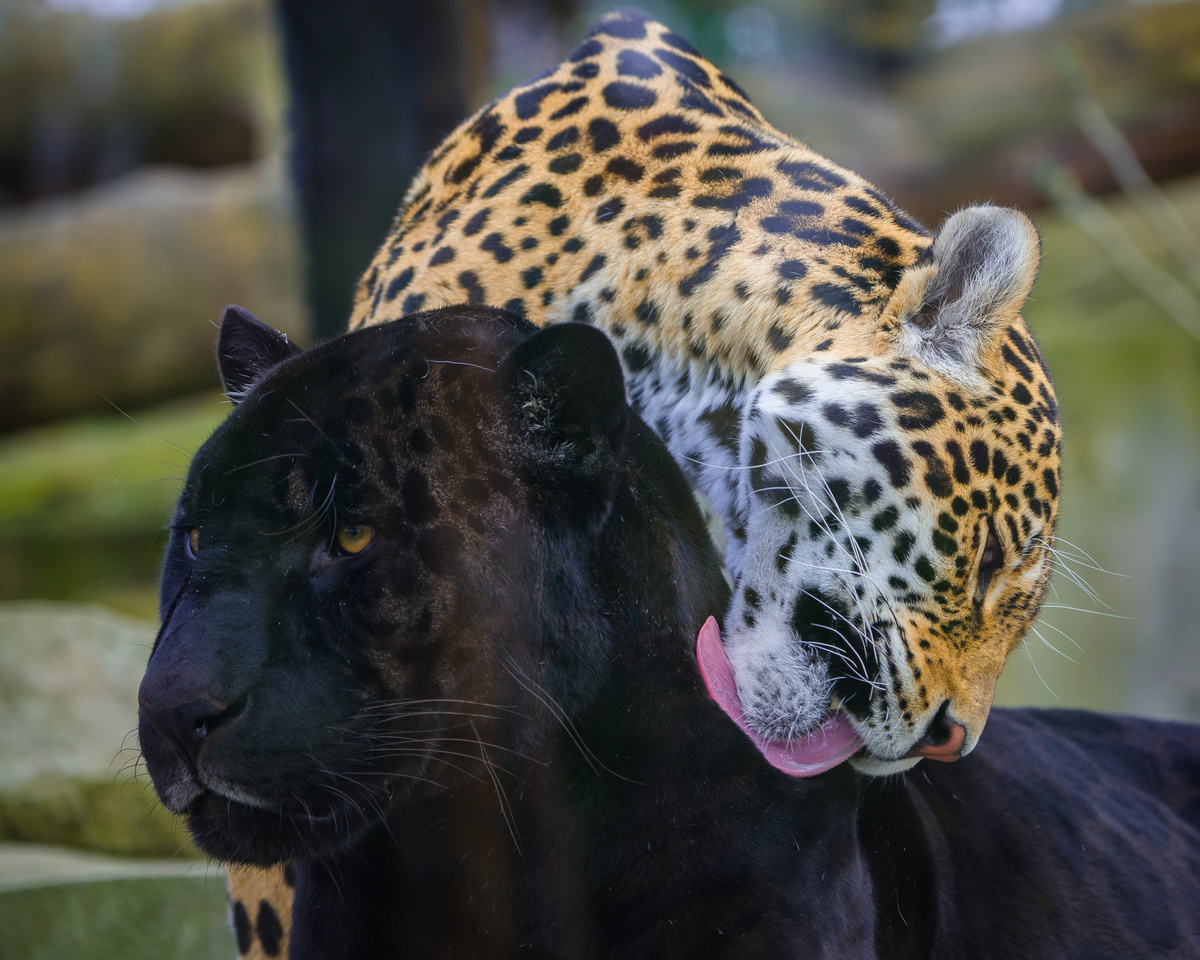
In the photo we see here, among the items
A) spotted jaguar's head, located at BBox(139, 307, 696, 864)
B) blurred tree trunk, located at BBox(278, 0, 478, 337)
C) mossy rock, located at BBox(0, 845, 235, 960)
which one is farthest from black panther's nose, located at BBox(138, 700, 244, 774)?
blurred tree trunk, located at BBox(278, 0, 478, 337)

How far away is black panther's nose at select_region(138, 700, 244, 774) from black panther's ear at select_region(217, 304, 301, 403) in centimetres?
72

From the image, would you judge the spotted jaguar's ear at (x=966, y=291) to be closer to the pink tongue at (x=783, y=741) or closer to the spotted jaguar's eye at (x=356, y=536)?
the pink tongue at (x=783, y=741)

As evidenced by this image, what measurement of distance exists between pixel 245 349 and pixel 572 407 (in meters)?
0.74

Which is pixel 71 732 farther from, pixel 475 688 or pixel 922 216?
pixel 922 216

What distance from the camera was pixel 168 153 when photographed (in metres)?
14.6

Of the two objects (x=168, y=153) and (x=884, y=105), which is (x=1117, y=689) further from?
(x=168, y=153)

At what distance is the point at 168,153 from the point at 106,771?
38.6ft

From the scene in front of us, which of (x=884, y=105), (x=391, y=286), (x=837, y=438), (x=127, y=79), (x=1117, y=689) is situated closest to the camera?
(x=837, y=438)

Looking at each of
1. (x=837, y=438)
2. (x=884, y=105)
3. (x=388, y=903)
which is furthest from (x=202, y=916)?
(x=884, y=105)

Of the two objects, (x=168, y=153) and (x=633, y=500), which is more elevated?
(x=633, y=500)

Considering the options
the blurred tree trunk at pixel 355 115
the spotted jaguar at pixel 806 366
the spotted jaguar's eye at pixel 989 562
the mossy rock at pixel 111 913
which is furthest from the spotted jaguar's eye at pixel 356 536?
the blurred tree trunk at pixel 355 115

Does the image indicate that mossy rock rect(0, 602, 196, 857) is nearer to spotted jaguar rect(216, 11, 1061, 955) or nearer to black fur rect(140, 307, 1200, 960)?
spotted jaguar rect(216, 11, 1061, 955)

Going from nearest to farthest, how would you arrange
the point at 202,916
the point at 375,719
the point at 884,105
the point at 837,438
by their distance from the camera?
1. the point at 375,719
2. the point at 837,438
3. the point at 202,916
4. the point at 884,105

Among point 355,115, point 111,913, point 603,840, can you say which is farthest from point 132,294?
point 603,840
